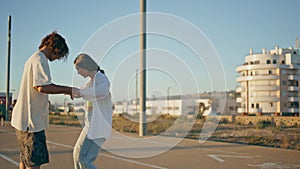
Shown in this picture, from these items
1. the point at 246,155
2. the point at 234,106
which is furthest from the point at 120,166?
the point at 234,106

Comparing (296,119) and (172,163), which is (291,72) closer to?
(296,119)

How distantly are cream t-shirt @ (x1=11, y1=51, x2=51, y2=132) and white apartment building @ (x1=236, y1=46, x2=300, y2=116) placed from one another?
269ft

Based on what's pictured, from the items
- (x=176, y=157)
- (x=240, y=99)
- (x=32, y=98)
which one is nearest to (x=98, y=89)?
(x=32, y=98)

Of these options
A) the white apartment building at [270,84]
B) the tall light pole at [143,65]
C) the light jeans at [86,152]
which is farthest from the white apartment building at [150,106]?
the white apartment building at [270,84]

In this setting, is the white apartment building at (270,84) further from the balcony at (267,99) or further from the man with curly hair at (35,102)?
the man with curly hair at (35,102)

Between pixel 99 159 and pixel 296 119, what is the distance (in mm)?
33446

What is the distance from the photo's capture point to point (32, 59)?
4.22 m

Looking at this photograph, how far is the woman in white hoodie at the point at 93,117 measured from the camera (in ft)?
15.3

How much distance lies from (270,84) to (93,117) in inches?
3387

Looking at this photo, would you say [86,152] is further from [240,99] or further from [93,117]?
[240,99]

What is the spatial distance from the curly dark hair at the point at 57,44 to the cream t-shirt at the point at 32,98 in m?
0.13

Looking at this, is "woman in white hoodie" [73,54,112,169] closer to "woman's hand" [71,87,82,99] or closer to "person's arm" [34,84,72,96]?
"woman's hand" [71,87,82,99]

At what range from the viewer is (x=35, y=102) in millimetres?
4203

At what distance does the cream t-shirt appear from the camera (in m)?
4.14
